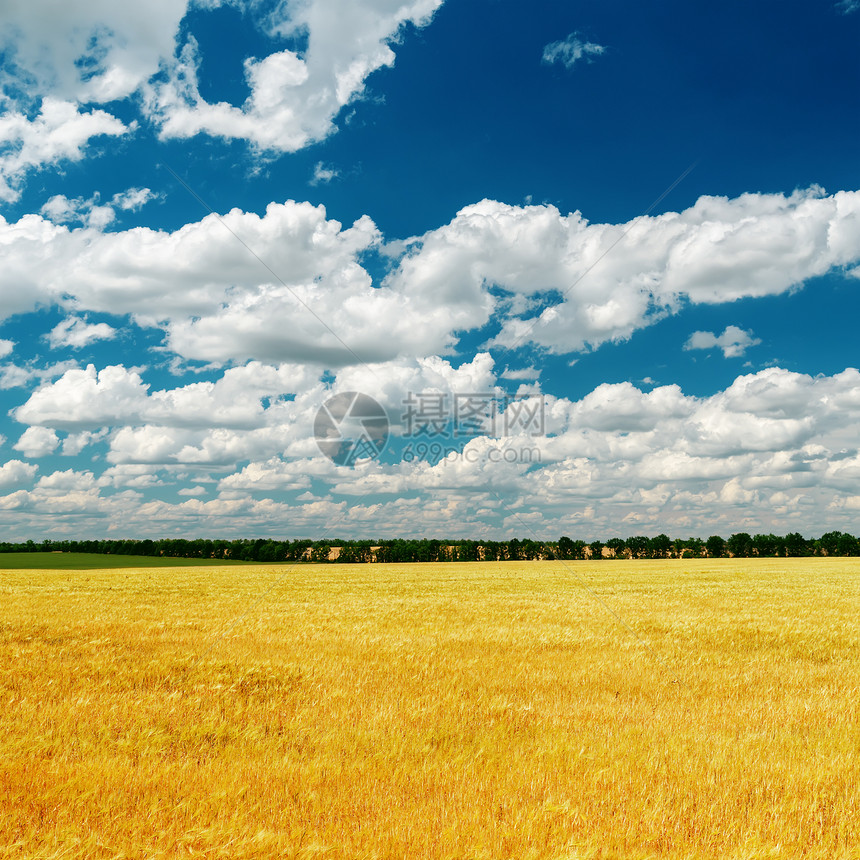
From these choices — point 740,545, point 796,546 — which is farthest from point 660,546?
point 796,546

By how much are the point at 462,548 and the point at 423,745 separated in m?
137

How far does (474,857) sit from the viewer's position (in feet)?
16.3

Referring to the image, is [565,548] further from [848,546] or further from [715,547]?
[848,546]

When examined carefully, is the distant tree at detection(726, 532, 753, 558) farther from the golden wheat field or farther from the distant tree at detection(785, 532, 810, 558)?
the golden wheat field

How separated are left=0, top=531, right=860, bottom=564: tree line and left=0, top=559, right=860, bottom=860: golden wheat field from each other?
389 ft

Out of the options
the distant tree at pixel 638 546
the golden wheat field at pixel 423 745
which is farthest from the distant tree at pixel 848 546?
the golden wheat field at pixel 423 745

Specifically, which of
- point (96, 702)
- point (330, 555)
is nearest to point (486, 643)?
point (96, 702)

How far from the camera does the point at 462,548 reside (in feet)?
466

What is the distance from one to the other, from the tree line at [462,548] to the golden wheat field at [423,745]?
11867cm

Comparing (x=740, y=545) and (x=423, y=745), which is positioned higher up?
(x=423, y=745)

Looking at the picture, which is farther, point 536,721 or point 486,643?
point 486,643

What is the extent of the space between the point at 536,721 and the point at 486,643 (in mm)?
→ 6118

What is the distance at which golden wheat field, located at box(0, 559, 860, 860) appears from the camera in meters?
5.34

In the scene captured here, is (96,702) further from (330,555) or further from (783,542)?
(783,542)
